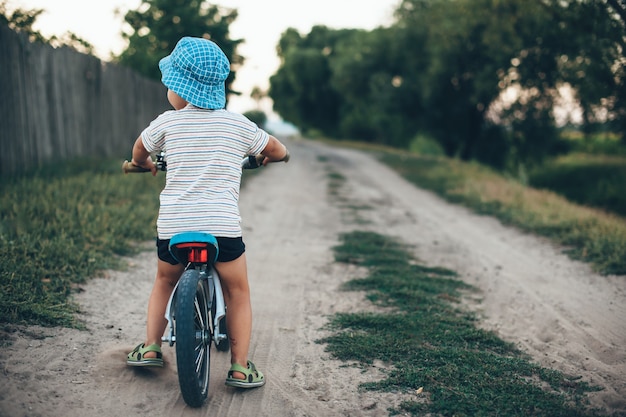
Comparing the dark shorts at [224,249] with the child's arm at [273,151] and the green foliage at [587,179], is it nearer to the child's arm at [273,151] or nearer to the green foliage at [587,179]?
the child's arm at [273,151]

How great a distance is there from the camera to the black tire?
3.08m

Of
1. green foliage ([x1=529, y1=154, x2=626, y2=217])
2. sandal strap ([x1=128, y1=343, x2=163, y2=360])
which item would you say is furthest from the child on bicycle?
green foliage ([x1=529, y1=154, x2=626, y2=217])

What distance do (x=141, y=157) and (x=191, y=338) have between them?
1.16 meters

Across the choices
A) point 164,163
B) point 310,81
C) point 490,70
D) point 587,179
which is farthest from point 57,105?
point 310,81

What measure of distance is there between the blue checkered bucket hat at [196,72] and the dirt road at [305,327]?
5.55ft

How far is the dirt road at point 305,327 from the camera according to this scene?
337 cm

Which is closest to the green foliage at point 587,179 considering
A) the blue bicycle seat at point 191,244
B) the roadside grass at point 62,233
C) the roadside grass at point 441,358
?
the roadside grass at point 441,358

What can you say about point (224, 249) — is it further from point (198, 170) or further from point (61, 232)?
point (61, 232)

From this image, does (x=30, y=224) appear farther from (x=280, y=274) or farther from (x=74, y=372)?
(x=74, y=372)

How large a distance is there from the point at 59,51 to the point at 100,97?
225 cm

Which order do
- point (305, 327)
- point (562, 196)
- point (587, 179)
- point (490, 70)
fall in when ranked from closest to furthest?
point (305, 327), point (562, 196), point (490, 70), point (587, 179)

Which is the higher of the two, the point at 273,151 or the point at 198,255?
the point at 273,151

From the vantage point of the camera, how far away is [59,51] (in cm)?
1042

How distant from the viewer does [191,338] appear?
121 inches
